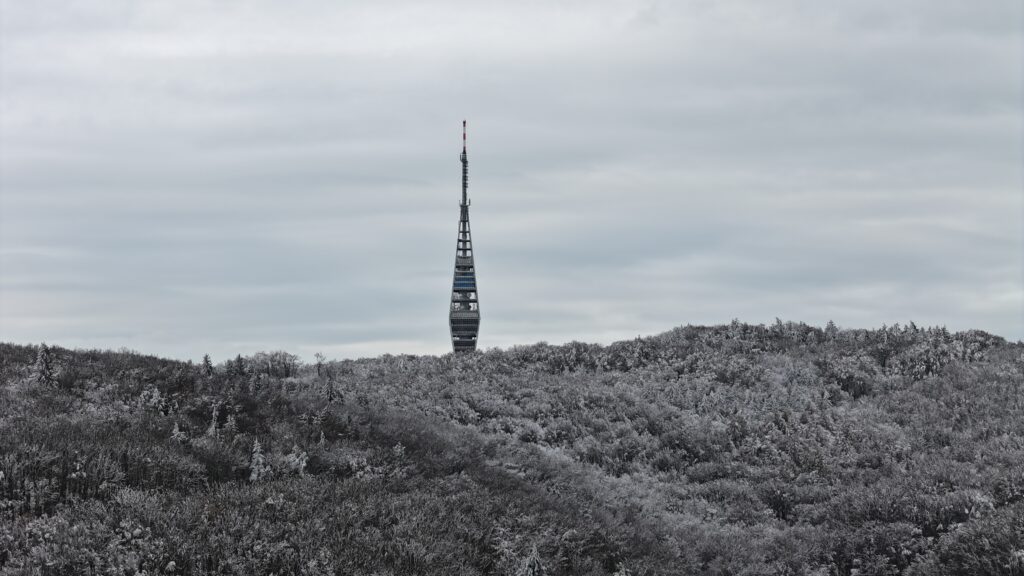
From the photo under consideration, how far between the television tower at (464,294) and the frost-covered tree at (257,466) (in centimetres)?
6574

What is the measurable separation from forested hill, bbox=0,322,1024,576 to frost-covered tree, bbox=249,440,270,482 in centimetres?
4

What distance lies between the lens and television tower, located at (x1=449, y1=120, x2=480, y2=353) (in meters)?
80.6

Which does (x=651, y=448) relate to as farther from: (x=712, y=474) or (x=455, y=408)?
(x=455, y=408)

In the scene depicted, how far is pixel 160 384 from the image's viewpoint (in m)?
17.1

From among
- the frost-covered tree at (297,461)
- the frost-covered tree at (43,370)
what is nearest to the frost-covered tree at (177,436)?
the frost-covered tree at (297,461)

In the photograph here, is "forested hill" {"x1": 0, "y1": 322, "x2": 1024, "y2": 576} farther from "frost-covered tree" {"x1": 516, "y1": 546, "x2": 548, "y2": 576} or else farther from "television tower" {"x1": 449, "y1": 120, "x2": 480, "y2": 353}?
"television tower" {"x1": 449, "y1": 120, "x2": 480, "y2": 353}

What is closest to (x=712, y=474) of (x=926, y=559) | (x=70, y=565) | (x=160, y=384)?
(x=926, y=559)

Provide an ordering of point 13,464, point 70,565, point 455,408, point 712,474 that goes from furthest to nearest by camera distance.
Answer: point 455,408, point 712,474, point 13,464, point 70,565

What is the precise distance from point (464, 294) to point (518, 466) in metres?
63.8

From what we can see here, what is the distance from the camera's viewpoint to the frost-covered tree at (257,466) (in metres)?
13.4

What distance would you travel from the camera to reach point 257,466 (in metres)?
13.6

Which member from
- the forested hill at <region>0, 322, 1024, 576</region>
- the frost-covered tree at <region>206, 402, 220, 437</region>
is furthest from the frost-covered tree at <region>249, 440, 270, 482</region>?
the frost-covered tree at <region>206, 402, 220, 437</region>

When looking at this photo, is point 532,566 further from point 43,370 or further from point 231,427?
point 43,370

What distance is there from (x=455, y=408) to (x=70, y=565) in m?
14.0
